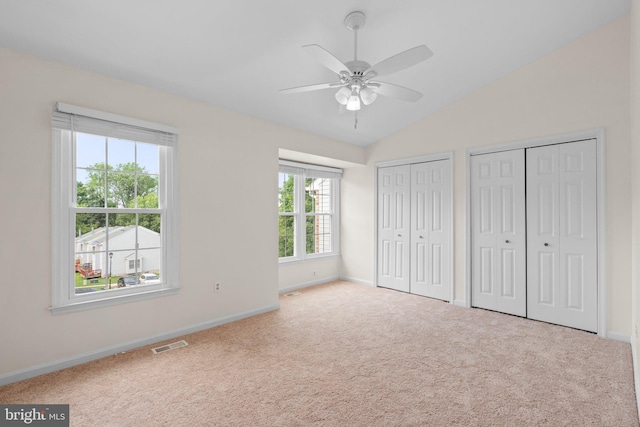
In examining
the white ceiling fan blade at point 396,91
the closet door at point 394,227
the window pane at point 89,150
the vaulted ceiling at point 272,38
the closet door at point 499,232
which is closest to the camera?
the vaulted ceiling at point 272,38

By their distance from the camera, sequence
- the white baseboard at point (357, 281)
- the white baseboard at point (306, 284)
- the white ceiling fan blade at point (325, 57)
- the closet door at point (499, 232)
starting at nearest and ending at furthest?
the white ceiling fan blade at point (325, 57)
the closet door at point (499, 232)
the white baseboard at point (306, 284)
the white baseboard at point (357, 281)

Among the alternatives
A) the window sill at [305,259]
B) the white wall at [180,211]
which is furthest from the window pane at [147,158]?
the window sill at [305,259]

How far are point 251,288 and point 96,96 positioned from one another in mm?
2541

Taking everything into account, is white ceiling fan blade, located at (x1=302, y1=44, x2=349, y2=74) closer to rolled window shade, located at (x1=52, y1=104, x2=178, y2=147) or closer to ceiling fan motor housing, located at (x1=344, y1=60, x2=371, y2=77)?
ceiling fan motor housing, located at (x1=344, y1=60, x2=371, y2=77)

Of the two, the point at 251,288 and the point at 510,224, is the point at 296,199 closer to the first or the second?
the point at 251,288

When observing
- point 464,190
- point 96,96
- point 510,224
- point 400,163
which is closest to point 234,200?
point 96,96

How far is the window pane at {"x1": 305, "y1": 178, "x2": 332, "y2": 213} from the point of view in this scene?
5.58 metres

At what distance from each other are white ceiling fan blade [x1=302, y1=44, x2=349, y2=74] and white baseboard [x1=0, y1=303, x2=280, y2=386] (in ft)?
9.55

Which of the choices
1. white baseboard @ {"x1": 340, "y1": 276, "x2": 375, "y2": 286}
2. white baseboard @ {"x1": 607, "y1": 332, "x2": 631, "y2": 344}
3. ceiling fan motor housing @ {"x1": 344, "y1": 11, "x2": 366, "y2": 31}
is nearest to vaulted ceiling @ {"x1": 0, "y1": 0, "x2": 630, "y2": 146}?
ceiling fan motor housing @ {"x1": 344, "y1": 11, "x2": 366, "y2": 31}

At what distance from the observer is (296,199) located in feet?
17.6

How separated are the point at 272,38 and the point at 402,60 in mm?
1185

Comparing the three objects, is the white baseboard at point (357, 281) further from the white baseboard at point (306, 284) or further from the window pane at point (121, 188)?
the window pane at point (121, 188)

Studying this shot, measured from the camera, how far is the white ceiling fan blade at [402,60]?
2.08m

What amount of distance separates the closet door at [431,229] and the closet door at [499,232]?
35cm
